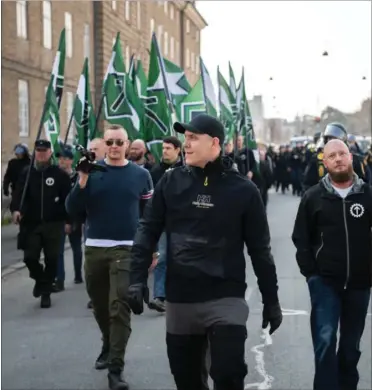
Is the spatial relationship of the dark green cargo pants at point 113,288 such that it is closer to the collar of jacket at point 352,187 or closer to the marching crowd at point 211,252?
the marching crowd at point 211,252

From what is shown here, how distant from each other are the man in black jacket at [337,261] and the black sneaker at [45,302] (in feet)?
13.9

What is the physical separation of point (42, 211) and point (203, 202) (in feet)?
14.7

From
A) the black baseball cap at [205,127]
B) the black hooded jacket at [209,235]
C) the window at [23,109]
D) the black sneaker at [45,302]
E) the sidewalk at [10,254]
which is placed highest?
the window at [23,109]

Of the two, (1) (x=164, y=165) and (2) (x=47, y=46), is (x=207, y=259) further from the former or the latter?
(2) (x=47, y=46)

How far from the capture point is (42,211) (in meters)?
7.94

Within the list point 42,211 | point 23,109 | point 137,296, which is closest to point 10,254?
point 42,211

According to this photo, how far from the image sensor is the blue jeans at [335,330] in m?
4.43

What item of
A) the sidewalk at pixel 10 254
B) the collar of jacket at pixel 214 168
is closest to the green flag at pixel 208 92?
the sidewalk at pixel 10 254

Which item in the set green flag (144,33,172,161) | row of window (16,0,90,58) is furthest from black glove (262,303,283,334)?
row of window (16,0,90,58)

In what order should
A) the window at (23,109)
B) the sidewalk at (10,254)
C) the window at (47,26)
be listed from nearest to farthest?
the sidewalk at (10,254) → the window at (23,109) → the window at (47,26)

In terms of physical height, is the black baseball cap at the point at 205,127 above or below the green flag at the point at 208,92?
below

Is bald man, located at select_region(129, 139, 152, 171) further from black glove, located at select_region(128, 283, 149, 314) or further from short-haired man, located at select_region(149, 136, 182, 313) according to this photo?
black glove, located at select_region(128, 283, 149, 314)

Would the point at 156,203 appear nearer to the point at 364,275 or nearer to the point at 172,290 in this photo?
the point at 172,290

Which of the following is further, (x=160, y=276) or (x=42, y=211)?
(x=42, y=211)
